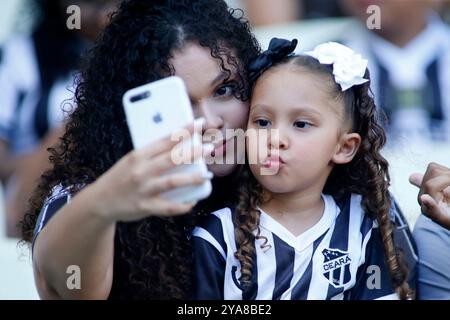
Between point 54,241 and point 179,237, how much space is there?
39 cm

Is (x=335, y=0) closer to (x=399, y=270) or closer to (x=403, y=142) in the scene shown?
(x=403, y=142)

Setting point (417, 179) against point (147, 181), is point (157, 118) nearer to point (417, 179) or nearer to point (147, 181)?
point (147, 181)

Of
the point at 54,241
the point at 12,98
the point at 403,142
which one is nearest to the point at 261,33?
the point at 12,98

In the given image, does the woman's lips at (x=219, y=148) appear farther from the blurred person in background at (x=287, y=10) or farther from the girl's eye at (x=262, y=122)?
the blurred person in background at (x=287, y=10)

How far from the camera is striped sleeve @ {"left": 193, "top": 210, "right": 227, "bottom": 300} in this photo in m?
1.85

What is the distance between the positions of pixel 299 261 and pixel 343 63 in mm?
478

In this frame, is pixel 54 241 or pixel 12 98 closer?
pixel 54 241

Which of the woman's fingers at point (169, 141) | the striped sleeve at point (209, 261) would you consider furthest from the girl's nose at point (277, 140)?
the woman's fingers at point (169, 141)

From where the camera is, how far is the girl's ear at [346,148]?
2.00m

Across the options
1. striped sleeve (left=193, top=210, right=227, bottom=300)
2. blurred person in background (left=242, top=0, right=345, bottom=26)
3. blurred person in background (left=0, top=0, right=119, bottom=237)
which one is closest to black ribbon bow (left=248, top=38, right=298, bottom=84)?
striped sleeve (left=193, top=210, right=227, bottom=300)

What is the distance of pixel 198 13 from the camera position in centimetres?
206

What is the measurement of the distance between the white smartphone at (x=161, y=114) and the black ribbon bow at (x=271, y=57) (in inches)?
18.3

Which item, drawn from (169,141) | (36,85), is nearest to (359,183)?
(169,141)
